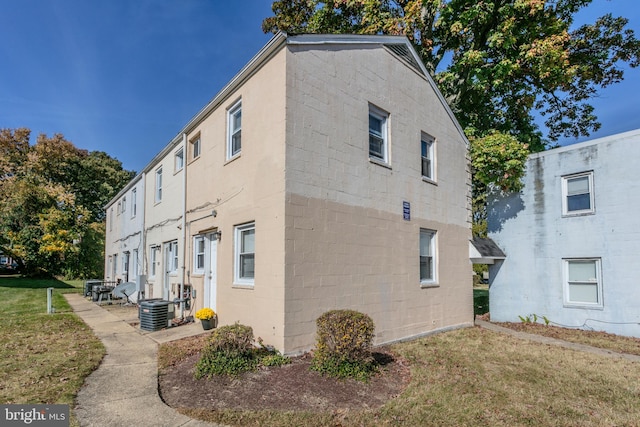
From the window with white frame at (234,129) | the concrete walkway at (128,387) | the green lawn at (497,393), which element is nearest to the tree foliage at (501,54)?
the green lawn at (497,393)

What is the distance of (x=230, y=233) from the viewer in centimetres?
839

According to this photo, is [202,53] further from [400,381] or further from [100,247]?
[100,247]

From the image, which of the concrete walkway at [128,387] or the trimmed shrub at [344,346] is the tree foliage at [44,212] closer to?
the concrete walkway at [128,387]

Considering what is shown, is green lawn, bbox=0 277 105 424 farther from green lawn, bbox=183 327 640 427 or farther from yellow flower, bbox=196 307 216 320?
green lawn, bbox=183 327 640 427

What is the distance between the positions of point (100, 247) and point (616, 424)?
33.5 metres

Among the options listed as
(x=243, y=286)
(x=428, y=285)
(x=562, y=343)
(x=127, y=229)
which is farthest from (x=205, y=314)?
(x=127, y=229)

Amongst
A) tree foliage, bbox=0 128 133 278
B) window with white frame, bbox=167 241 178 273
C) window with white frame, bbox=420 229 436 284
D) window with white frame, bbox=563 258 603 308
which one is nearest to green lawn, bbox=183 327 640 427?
window with white frame, bbox=420 229 436 284

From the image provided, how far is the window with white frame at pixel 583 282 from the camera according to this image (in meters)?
10.9

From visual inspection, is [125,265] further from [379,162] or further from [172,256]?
[379,162]

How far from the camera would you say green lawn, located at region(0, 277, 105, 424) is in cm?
493

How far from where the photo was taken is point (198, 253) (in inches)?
414

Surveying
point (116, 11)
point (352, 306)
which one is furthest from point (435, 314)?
point (116, 11)

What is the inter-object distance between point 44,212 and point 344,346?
30208 millimetres

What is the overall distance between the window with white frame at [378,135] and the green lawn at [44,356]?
7131 millimetres
